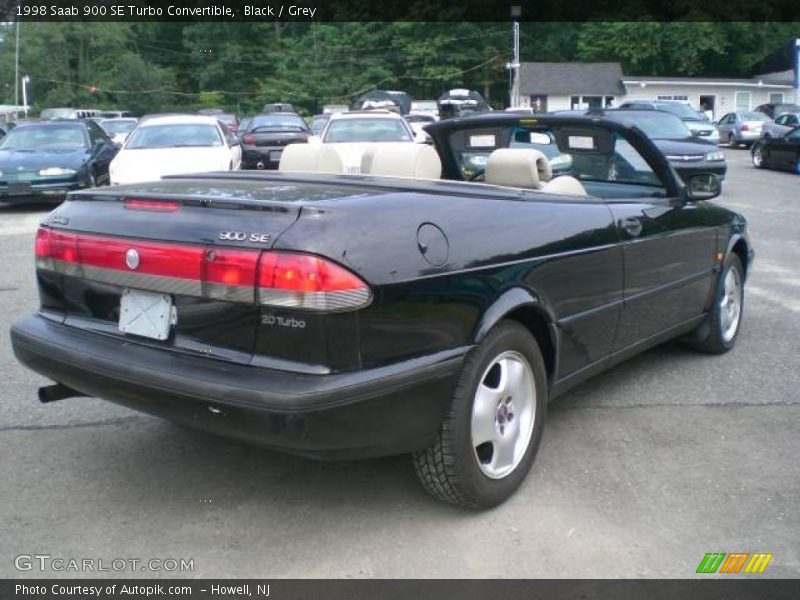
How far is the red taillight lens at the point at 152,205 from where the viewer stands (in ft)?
10.8

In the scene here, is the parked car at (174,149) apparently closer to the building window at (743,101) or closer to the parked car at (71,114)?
the parked car at (71,114)

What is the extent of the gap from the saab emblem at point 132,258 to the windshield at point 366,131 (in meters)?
12.4

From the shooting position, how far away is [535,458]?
389 centimetres

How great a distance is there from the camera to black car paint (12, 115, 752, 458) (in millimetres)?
2922

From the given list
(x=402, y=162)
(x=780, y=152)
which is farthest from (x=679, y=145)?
(x=402, y=162)

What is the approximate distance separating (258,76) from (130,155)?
204ft

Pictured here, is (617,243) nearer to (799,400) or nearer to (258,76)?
(799,400)

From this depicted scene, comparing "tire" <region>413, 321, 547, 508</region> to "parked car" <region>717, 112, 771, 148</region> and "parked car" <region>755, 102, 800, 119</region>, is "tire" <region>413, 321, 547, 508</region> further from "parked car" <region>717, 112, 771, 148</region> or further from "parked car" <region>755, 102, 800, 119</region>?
"parked car" <region>755, 102, 800, 119</region>

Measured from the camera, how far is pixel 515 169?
4367 mm

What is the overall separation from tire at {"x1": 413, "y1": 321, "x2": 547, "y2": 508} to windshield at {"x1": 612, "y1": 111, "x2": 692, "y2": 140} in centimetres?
1329

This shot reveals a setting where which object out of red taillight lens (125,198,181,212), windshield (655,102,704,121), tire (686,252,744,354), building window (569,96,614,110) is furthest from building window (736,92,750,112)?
red taillight lens (125,198,181,212)

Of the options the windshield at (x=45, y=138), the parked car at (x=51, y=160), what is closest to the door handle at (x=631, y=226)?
the parked car at (x=51, y=160)

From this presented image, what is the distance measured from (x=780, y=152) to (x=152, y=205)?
20.9 meters

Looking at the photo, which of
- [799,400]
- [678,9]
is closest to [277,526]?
[799,400]
